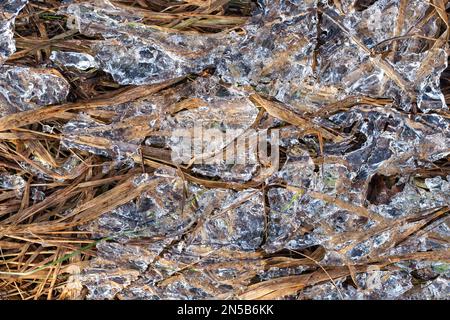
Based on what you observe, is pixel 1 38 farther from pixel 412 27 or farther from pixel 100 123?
pixel 412 27

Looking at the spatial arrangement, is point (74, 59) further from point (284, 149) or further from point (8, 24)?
point (284, 149)

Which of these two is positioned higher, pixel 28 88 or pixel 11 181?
pixel 28 88

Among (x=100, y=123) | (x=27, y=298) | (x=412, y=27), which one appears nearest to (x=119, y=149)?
(x=100, y=123)

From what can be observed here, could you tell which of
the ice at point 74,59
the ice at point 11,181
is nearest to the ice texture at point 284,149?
the ice at point 74,59

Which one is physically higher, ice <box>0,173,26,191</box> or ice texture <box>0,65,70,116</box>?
ice texture <box>0,65,70,116</box>

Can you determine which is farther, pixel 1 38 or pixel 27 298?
pixel 27 298

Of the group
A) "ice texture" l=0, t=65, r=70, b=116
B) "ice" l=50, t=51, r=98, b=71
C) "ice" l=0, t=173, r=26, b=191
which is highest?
"ice" l=50, t=51, r=98, b=71

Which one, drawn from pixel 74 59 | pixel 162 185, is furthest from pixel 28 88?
pixel 162 185

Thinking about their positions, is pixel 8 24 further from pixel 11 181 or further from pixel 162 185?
pixel 162 185

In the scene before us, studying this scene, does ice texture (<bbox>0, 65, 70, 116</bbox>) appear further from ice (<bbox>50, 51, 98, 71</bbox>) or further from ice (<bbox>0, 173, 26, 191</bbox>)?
ice (<bbox>0, 173, 26, 191</bbox>)

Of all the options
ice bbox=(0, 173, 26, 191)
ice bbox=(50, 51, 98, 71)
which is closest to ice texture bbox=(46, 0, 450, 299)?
ice bbox=(50, 51, 98, 71)

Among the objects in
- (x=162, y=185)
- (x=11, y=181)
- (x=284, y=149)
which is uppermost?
(x=284, y=149)
